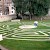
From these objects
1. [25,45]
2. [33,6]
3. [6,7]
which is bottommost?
[25,45]

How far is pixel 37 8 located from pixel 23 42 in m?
17.8

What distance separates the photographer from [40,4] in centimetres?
3353

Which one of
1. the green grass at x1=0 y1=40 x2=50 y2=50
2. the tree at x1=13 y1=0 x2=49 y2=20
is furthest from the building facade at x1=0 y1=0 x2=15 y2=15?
the green grass at x1=0 y1=40 x2=50 y2=50

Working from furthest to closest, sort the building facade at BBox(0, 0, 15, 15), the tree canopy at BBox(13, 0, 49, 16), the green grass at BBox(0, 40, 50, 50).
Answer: the building facade at BBox(0, 0, 15, 15), the tree canopy at BBox(13, 0, 49, 16), the green grass at BBox(0, 40, 50, 50)

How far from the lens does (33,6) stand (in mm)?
33438

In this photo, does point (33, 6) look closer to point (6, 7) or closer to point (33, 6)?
point (33, 6)

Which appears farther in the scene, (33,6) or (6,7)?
(6,7)

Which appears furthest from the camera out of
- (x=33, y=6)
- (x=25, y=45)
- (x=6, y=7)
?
(x=6, y=7)

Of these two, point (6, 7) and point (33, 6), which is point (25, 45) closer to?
Result: point (33, 6)

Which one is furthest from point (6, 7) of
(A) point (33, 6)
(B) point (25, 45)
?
(B) point (25, 45)

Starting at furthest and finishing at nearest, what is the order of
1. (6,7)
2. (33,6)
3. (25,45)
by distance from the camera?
(6,7) → (33,6) → (25,45)

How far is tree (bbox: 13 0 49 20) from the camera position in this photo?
1312 inches

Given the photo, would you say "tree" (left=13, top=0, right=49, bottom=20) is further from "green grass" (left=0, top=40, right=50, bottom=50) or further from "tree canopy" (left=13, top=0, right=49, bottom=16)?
"green grass" (left=0, top=40, right=50, bottom=50)

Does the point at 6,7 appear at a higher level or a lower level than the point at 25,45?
higher
